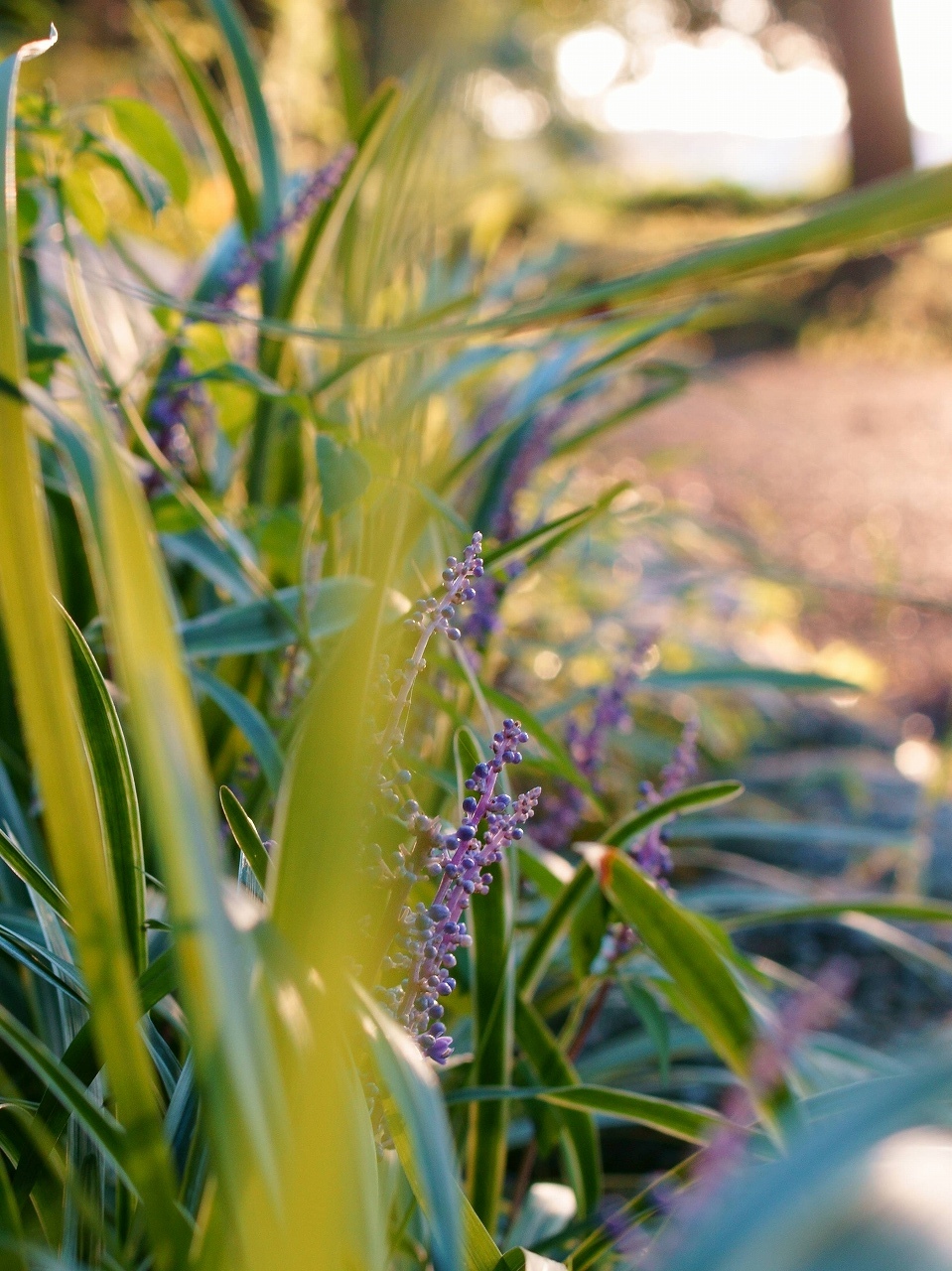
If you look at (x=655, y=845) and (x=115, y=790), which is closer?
(x=115, y=790)

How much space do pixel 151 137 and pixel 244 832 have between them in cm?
49

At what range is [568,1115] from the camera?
1.62ft

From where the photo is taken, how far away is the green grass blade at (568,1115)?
480 millimetres

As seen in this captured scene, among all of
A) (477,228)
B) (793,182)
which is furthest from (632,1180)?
(793,182)

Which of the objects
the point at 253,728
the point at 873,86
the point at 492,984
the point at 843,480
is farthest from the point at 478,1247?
the point at 873,86

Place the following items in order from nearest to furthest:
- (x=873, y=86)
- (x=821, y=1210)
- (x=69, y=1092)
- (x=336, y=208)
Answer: (x=821, y=1210) → (x=69, y=1092) → (x=336, y=208) → (x=873, y=86)

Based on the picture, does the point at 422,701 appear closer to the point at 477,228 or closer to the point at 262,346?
the point at 262,346

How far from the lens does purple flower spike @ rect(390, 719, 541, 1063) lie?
32 cm

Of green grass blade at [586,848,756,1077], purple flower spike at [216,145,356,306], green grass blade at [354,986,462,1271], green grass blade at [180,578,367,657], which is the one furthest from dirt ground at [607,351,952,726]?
green grass blade at [354,986,462,1271]

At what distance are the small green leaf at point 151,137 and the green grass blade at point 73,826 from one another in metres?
0.44

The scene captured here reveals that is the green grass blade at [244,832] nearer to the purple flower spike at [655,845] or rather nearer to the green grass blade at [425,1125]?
the green grass blade at [425,1125]

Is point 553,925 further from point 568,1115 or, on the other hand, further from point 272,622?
point 272,622

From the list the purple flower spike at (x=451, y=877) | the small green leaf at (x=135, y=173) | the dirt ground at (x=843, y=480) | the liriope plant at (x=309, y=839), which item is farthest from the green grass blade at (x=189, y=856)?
the dirt ground at (x=843, y=480)

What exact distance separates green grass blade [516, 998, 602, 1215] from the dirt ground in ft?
3.82
